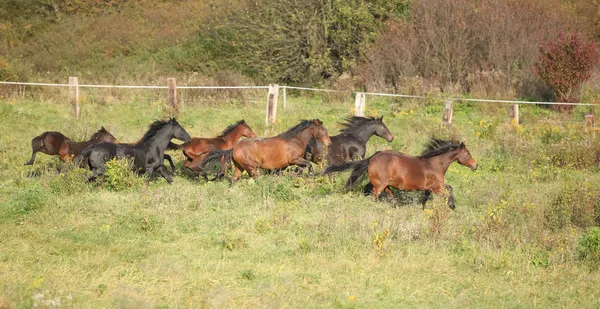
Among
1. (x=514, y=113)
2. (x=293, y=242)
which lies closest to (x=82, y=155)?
(x=293, y=242)

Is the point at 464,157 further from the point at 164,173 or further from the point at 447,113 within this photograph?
the point at 447,113

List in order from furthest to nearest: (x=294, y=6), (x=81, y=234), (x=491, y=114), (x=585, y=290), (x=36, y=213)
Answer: (x=294, y=6), (x=491, y=114), (x=36, y=213), (x=81, y=234), (x=585, y=290)

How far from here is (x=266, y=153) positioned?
493 inches

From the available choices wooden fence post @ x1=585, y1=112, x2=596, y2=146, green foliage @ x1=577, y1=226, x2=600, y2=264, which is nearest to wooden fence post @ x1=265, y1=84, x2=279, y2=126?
wooden fence post @ x1=585, y1=112, x2=596, y2=146

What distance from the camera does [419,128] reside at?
1777 centimetres

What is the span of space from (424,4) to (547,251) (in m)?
17.4

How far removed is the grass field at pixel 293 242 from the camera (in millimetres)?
7309

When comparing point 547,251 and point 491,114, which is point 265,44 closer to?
point 491,114

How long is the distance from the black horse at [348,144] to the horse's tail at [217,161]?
1.40 meters

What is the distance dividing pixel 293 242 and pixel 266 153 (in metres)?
3.67

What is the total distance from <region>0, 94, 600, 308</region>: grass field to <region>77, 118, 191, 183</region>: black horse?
1.10 ft

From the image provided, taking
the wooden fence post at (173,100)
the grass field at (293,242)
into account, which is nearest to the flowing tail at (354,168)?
the grass field at (293,242)

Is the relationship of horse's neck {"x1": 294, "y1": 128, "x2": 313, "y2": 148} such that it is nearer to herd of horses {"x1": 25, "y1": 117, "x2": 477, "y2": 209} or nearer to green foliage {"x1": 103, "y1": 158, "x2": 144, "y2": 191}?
herd of horses {"x1": 25, "y1": 117, "x2": 477, "y2": 209}

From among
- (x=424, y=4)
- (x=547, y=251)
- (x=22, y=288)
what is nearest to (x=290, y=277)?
(x=22, y=288)
